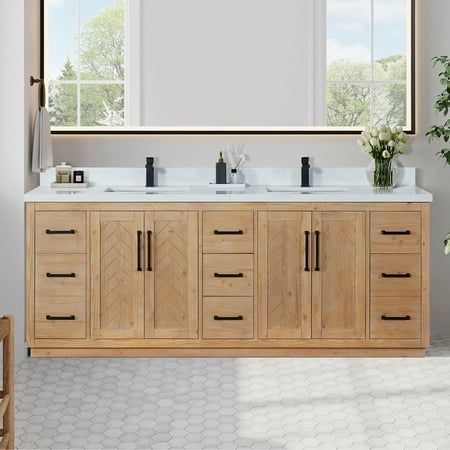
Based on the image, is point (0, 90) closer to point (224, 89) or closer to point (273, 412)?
point (224, 89)

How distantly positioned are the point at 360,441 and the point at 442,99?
7.13 feet

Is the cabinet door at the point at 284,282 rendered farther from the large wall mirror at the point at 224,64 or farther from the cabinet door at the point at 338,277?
the large wall mirror at the point at 224,64

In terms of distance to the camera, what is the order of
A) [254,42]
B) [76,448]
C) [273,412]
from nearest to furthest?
1. [76,448]
2. [273,412]
3. [254,42]

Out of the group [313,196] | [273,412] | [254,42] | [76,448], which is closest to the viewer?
[76,448]

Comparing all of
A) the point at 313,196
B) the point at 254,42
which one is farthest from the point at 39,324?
the point at 254,42

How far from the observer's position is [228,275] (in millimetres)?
5277

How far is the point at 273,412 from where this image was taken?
4.36 metres

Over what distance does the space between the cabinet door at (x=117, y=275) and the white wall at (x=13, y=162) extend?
39 centimetres

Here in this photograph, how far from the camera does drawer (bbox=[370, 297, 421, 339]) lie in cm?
528

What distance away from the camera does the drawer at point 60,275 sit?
5.25 m

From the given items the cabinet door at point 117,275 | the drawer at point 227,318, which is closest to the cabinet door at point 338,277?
the drawer at point 227,318

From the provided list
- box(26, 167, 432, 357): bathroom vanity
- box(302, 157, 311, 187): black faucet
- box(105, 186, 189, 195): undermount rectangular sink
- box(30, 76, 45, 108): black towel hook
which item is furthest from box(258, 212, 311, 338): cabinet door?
box(30, 76, 45, 108): black towel hook

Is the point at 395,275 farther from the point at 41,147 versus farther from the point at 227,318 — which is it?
the point at 41,147

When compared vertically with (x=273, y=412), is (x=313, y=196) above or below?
above
